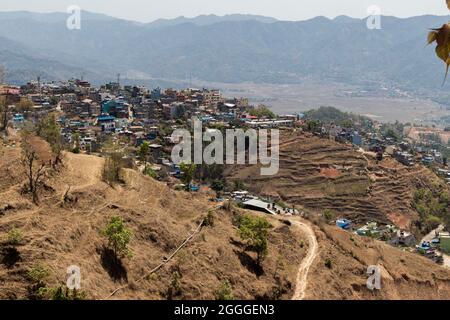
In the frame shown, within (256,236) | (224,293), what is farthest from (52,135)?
(224,293)

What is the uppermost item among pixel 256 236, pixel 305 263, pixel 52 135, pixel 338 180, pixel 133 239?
pixel 52 135

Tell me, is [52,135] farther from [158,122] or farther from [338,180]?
[158,122]

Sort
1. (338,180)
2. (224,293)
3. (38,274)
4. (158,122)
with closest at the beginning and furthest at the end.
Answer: (38,274)
(224,293)
(338,180)
(158,122)

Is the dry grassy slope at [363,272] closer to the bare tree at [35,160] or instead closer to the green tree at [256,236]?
the green tree at [256,236]

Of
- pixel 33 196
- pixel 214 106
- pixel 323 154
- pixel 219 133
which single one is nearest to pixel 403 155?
pixel 323 154
